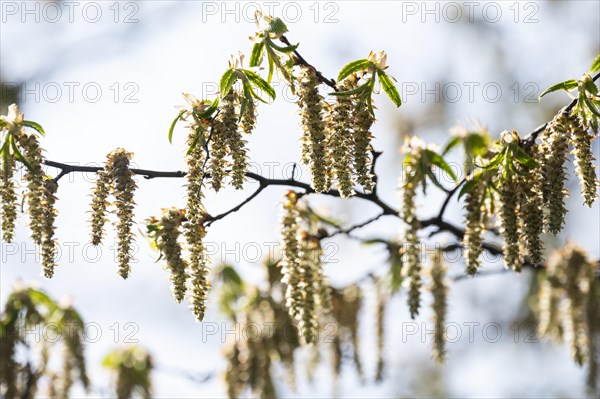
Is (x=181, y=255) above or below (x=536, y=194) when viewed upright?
below

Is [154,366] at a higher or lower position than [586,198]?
lower

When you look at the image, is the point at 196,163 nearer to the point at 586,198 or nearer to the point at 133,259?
the point at 133,259

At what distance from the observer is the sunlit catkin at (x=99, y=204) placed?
131 inches

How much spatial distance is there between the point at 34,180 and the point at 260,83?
3.36 feet

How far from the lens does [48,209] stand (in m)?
3.28

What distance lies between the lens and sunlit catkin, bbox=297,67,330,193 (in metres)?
3.14

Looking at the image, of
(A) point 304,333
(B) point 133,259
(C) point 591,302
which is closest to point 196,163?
(B) point 133,259

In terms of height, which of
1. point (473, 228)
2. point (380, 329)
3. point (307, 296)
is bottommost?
point (380, 329)

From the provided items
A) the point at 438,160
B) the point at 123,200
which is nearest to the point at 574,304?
the point at 438,160

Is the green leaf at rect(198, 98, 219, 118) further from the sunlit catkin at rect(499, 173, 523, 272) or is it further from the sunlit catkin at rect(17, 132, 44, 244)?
the sunlit catkin at rect(499, 173, 523, 272)

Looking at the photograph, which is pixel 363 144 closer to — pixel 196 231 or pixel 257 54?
pixel 257 54

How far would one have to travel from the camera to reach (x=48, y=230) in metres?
3.25

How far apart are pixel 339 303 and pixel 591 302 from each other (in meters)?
1.69

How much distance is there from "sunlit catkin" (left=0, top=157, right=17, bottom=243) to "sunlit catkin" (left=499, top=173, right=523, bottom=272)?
202cm
